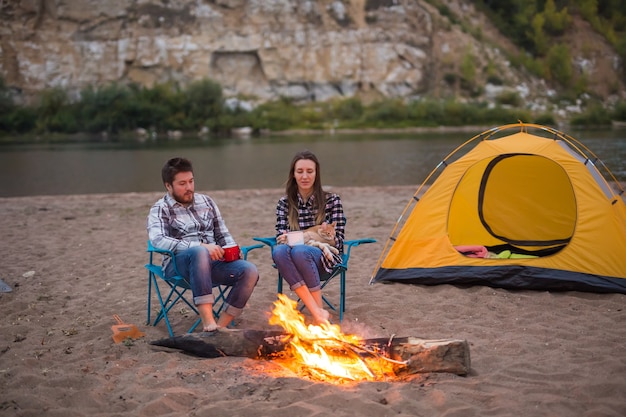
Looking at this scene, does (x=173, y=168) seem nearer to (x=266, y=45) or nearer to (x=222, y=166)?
(x=222, y=166)

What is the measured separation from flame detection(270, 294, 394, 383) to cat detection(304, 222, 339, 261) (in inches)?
29.3

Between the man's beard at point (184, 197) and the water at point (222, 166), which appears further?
the water at point (222, 166)

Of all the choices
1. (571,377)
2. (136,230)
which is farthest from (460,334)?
(136,230)

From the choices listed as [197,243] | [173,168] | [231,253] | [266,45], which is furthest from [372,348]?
[266,45]

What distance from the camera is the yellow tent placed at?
195 inches

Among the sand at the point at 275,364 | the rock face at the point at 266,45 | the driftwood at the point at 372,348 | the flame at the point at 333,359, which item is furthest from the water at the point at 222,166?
the rock face at the point at 266,45

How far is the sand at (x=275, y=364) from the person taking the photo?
9.61ft

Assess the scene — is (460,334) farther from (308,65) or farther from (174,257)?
(308,65)

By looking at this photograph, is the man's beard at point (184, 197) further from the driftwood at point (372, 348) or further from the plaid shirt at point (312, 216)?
the driftwood at point (372, 348)

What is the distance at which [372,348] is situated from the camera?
331cm

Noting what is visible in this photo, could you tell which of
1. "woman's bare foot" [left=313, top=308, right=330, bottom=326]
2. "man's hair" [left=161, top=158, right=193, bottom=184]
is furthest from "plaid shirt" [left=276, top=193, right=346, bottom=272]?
"man's hair" [left=161, top=158, right=193, bottom=184]

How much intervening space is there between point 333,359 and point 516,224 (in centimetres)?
334

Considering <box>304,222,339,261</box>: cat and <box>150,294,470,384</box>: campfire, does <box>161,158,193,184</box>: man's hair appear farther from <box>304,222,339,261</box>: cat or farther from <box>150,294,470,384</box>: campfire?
<box>150,294,470,384</box>: campfire

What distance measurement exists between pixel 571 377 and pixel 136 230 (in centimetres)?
595
